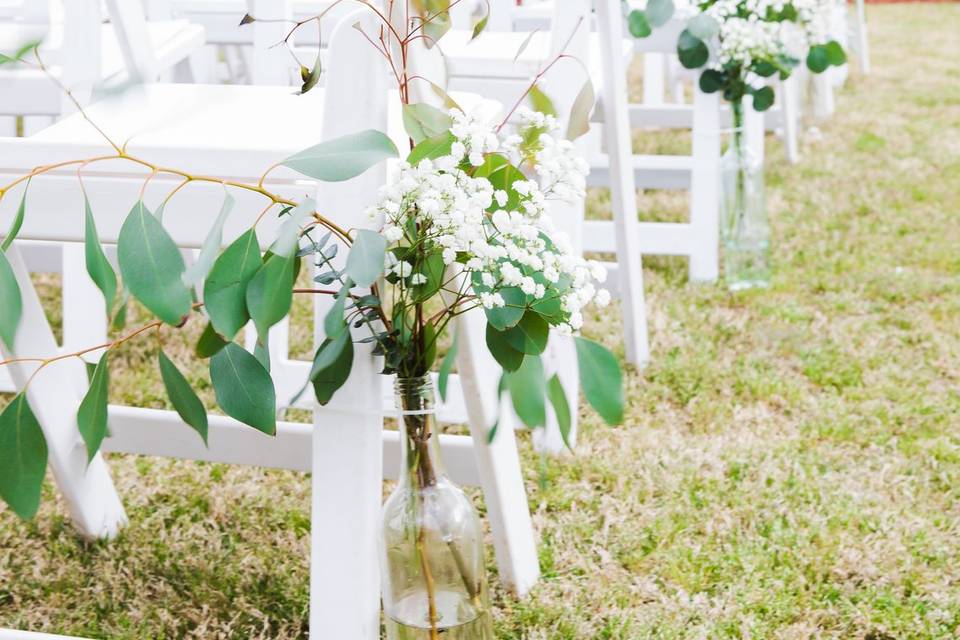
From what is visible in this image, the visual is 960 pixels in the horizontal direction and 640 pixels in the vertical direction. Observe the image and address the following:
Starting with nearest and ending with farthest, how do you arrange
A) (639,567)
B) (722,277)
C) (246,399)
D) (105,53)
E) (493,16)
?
(246,399), (639,567), (105,53), (493,16), (722,277)

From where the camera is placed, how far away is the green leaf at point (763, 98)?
81.4 inches

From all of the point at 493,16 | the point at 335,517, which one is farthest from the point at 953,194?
the point at 335,517

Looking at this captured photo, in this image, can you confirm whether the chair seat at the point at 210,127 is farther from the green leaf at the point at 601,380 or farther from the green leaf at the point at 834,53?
the green leaf at the point at 834,53

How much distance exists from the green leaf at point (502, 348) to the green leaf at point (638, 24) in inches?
46.5

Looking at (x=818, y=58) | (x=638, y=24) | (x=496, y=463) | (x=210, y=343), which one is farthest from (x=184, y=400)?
(x=818, y=58)

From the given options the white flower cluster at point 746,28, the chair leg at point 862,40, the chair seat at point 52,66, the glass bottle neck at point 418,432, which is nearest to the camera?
the glass bottle neck at point 418,432

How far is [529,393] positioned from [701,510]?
69 cm

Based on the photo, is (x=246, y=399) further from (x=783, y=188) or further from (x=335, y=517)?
(x=783, y=188)

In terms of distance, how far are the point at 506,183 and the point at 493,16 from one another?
129 cm

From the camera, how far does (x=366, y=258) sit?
0.69 meters

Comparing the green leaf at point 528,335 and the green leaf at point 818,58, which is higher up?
the green leaf at point 818,58

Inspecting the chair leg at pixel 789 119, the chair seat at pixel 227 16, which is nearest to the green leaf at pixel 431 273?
the chair seat at pixel 227 16

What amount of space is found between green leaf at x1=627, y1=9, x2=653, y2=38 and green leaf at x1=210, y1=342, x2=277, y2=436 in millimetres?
1260

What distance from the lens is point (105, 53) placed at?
5.31 ft
